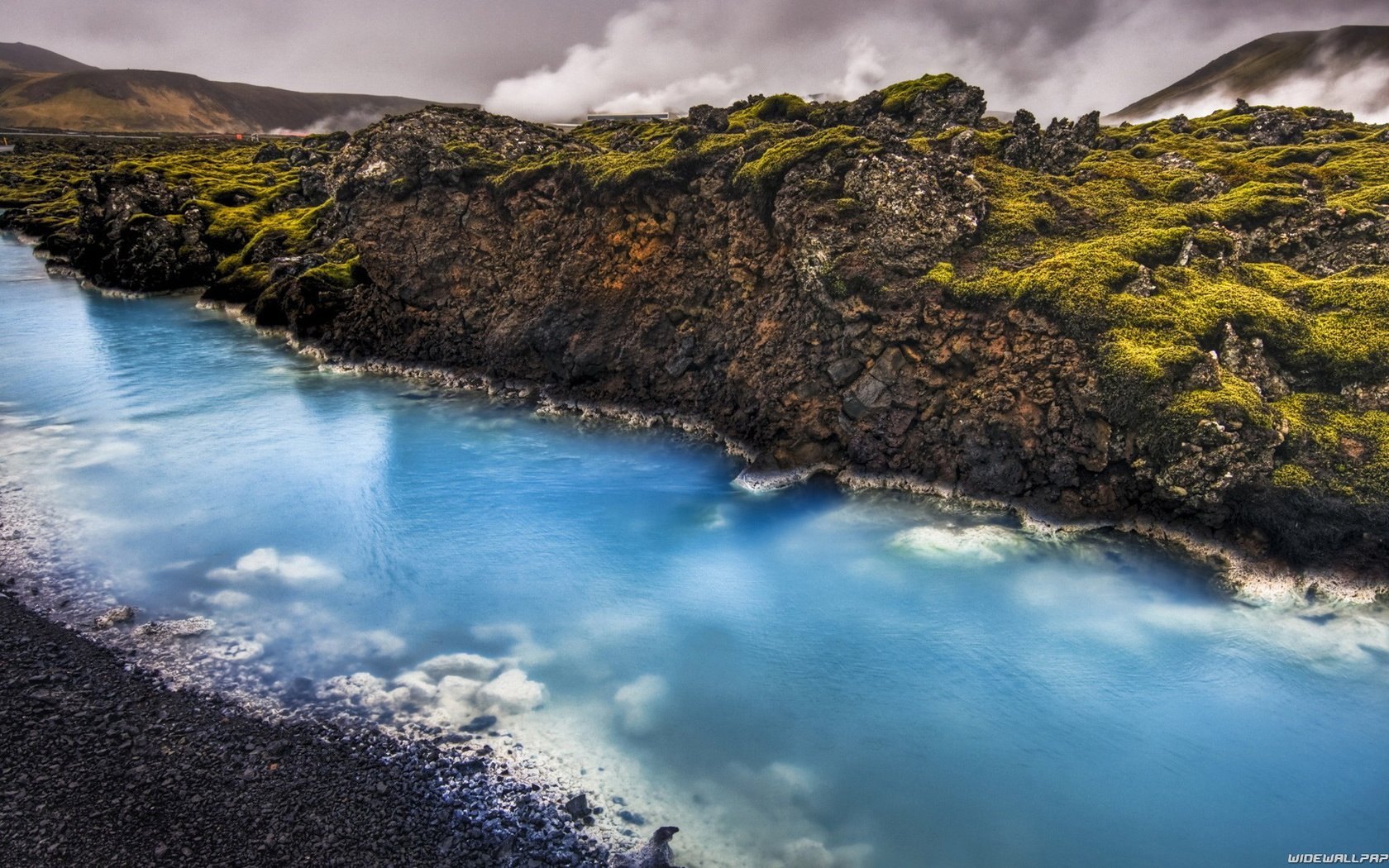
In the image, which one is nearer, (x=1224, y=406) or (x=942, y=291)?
(x=1224, y=406)

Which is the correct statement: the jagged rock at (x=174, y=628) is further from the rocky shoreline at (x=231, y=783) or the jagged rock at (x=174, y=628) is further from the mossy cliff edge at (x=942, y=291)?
the mossy cliff edge at (x=942, y=291)

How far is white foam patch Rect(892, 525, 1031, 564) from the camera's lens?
60.0ft

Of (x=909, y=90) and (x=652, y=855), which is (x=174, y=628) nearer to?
(x=652, y=855)

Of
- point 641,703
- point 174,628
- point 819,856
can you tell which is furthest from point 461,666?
point 819,856

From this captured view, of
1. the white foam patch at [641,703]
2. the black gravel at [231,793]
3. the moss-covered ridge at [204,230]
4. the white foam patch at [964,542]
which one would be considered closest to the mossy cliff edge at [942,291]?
the white foam patch at [964,542]

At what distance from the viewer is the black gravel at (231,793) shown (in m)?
10.7

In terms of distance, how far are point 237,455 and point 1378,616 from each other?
3162 centimetres

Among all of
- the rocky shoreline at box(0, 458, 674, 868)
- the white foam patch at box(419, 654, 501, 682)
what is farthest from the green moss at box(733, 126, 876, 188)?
the rocky shoreline at box(0, 458, 674, 868)

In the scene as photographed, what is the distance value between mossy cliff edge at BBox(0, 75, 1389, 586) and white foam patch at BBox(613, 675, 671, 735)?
9.78 meters

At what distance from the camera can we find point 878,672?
15.0 m

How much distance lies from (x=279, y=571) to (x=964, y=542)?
1708 cm

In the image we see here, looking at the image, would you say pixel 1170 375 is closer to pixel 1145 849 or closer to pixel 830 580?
pixel 830 580

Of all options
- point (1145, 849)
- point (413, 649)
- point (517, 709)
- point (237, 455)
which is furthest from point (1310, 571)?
point (237, 455)

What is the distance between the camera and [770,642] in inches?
629
